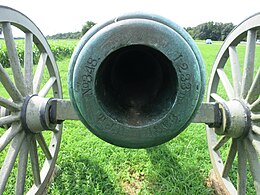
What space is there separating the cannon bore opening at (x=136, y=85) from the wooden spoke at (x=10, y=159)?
899 millimetres

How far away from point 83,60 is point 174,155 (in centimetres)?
211

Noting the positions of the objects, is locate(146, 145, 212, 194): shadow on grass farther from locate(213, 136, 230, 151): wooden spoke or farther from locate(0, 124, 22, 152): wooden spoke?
locate(0, 124, 22, 152): wooden spoke

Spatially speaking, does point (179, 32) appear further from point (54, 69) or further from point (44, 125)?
point (54, 69)

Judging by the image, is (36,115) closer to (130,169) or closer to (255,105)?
(130,169)

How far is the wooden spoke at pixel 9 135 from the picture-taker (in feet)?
6.52

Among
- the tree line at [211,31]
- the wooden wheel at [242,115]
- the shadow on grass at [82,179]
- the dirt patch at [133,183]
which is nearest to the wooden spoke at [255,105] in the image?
the wooden wheel at [242,115]

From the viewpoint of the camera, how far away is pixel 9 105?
204 centimetres

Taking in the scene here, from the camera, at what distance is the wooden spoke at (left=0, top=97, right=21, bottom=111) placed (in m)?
2.01

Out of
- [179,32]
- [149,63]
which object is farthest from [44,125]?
[179,32]

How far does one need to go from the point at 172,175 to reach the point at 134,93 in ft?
4.73

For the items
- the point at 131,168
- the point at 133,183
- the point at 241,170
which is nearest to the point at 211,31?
the point at 131,168

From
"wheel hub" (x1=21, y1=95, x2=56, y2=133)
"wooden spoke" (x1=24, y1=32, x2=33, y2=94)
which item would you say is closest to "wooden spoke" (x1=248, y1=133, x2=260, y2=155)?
"wheel hub" (x1=21, y1=95, x2=56, y2=133)

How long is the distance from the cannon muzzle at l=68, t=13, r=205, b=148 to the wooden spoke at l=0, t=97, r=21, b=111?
0.80m

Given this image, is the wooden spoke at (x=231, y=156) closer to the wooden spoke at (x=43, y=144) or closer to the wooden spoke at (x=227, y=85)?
the wooden spoke at (x=227, y=85)
